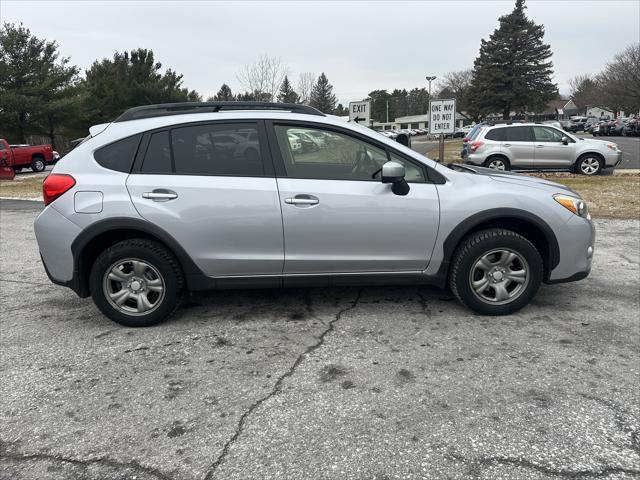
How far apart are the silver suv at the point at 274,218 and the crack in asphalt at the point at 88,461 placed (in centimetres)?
153

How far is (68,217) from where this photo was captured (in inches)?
150

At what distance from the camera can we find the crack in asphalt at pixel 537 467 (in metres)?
2.28

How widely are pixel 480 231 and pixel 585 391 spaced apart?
4.68ft

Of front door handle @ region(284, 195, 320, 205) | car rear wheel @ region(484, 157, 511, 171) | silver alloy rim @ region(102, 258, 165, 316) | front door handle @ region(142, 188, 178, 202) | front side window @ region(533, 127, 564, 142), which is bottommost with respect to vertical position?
silver alloy rim @ region(102, 258, 165, 316)

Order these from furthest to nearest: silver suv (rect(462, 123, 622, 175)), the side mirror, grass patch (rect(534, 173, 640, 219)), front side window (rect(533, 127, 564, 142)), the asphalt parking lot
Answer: front side window (rect(533, 127, 564, 142)) < silver suv (rect(462, 123, 622, 175)) < grass patch (rect(534, 173, 640, 219)) < the side mirror < the asphalt parking lot

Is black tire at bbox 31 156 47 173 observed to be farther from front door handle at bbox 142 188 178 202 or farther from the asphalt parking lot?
front door handle at bbox 142 188 178 202

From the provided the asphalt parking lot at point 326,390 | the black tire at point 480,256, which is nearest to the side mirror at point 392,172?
the black tire at point 480,256

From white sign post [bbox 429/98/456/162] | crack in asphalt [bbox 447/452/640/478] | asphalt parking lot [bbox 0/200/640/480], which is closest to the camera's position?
crack in asphalt [bbox 447/452/640/478]

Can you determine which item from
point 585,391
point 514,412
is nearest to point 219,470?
point 514,412

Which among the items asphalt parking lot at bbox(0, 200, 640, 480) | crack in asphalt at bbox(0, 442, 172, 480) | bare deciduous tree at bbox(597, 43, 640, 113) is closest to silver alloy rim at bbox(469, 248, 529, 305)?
asphalt parking lot at bbox(0, 200, 640, 480)

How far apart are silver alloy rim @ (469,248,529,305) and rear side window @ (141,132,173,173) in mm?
2505

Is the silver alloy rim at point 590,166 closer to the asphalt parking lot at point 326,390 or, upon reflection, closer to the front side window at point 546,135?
the front side window at point 546,135

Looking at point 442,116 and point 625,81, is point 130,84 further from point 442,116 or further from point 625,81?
point 625,81

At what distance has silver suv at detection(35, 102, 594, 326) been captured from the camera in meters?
3.81
